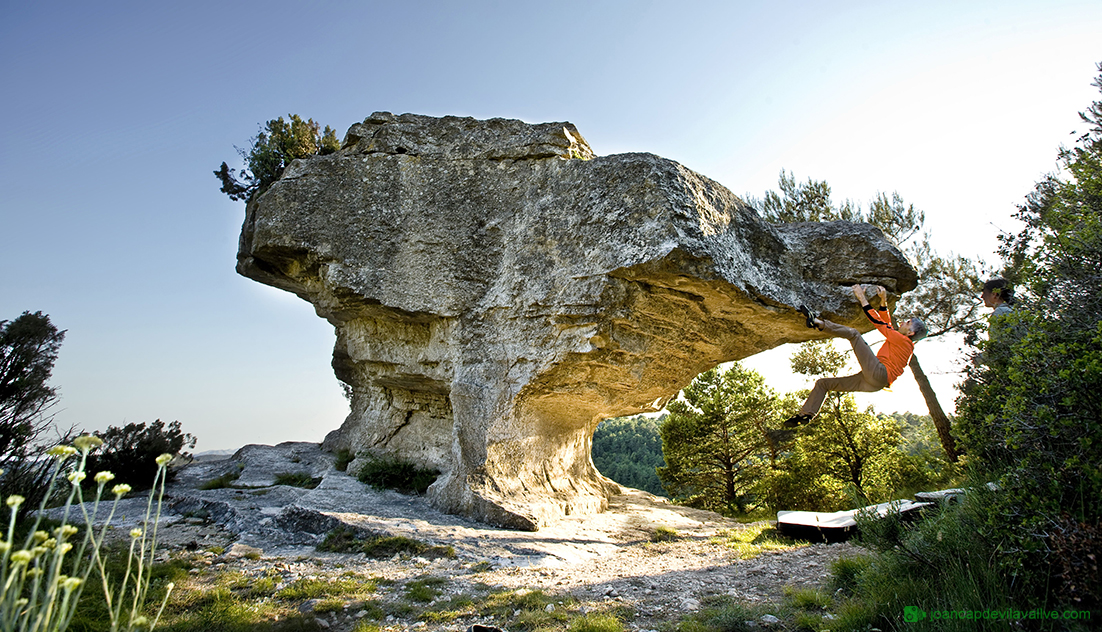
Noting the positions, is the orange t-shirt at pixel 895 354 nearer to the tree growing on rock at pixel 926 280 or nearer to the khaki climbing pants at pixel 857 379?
the khaki climbing pants at pixel 857 379

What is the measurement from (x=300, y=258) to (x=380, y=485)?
5338 millimetres

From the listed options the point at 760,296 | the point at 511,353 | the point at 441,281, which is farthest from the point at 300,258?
the point at 760,296

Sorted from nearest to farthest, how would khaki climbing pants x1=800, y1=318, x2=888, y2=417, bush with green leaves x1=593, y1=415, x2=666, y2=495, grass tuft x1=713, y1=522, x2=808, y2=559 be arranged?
khaki climbing pants x1=800, y1=318, x2=888, y2=417
grass tuft x1=713, y1=522, x2=808, y2=559
bush with green leaves x1=593, y1=415, x2=666, y2=495

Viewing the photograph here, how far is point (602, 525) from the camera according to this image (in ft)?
37.4

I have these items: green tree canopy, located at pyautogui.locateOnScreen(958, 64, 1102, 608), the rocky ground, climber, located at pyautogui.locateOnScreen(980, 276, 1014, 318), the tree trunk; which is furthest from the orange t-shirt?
the tree trunk

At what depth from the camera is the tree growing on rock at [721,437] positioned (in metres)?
21.1

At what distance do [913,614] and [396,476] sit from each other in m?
10.7

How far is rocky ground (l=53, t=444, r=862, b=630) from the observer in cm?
648

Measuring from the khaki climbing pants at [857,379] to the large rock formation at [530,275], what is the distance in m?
2.01

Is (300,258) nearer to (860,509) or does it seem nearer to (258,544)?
(258,544)

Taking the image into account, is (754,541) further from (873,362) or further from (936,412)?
(936,412)

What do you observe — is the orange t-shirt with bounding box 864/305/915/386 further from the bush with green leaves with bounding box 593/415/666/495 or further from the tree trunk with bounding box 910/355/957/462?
the bush with green leaves with bounding box 593/415/666/495

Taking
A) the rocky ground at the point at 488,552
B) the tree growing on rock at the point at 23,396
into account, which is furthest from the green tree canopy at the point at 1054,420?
the tree growing on rock at the point at 23,396

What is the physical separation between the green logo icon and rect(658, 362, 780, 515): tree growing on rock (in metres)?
17.3
